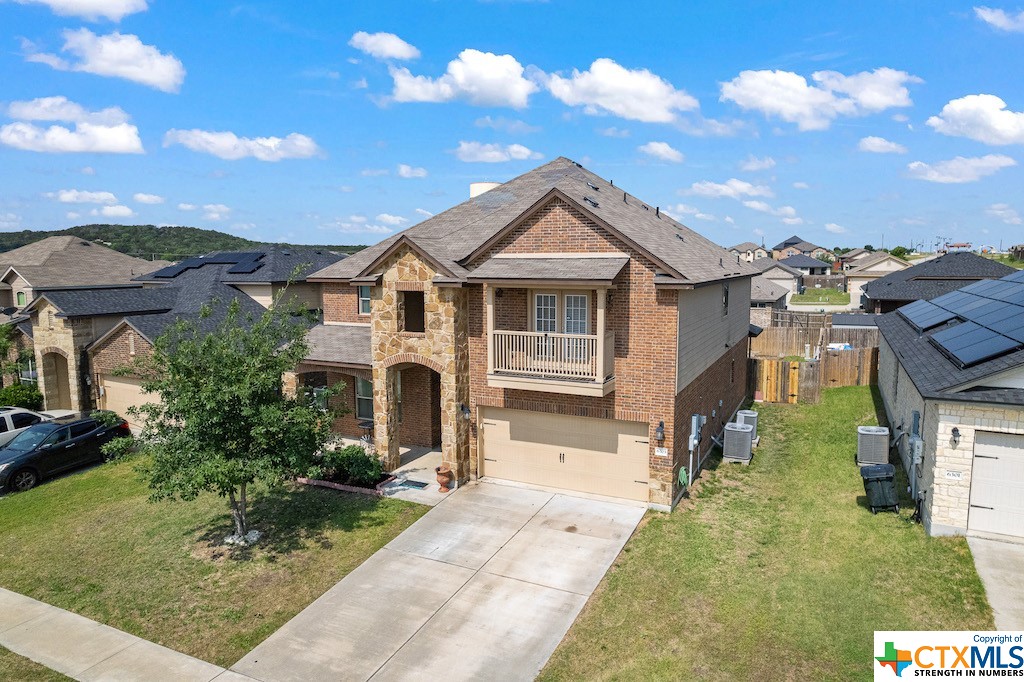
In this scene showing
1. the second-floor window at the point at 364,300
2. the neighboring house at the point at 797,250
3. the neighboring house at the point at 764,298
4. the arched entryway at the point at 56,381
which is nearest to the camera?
the second-floor window at the point at 364,300

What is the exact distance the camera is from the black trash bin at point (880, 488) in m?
13.8

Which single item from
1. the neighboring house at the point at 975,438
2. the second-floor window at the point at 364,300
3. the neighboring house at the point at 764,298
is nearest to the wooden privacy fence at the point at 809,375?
the neighboring house at the point at 975,438

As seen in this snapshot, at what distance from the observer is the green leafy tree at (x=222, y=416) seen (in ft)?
40.8

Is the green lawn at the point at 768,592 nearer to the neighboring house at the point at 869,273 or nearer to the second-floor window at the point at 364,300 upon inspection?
the second-floor window at the point at 364,300

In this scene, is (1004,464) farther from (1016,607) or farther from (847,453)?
(847,453)

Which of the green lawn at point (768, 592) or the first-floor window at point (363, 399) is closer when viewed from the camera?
the green lawn at point (768, 592)

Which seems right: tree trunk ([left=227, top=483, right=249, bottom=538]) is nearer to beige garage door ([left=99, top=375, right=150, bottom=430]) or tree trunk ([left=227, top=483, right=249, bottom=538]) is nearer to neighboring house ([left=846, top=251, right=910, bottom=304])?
beige garage door ([left=99, top=375, right=150, bottom=430])

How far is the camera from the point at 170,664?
9797 millimetres

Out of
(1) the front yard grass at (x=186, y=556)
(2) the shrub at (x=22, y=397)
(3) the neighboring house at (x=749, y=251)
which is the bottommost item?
(1) the front yard grass at (x=186, y=556)

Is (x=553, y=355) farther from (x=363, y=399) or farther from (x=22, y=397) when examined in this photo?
(x=22, y=397)

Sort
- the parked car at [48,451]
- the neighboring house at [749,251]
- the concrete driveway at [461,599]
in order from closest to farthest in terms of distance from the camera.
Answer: the concrete driveway at [461,599] < the parked car at [48,451] < the neighboring house at [749,251]

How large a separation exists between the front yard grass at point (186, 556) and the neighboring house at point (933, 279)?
34.5 metres

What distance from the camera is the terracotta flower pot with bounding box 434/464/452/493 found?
16.2 m

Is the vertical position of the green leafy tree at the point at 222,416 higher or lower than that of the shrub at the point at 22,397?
higher
